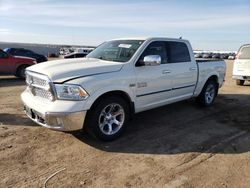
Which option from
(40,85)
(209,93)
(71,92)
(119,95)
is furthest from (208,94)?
(40,85)

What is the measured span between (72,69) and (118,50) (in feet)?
4.83

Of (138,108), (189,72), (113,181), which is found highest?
(189,72)

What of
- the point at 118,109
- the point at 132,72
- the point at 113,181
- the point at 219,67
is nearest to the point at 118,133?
the point at 118,109

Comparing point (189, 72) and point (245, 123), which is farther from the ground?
point (189, 72)

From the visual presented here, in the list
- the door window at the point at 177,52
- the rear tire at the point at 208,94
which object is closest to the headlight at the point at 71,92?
the door window at the point at 177,52

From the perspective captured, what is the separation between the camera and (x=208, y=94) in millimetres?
8164

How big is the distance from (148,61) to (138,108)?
0.95 m

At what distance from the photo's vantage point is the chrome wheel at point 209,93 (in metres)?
Result: 8.07

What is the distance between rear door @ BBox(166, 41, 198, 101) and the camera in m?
6.45

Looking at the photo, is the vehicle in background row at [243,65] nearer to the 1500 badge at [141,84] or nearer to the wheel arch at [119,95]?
the 1500 badge at [141,84]

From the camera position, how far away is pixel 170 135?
18.4 ft

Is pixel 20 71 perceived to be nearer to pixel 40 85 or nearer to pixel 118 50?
pixel 118 50

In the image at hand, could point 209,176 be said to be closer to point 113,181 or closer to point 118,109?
point 113,181

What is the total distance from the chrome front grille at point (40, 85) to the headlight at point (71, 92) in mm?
181
